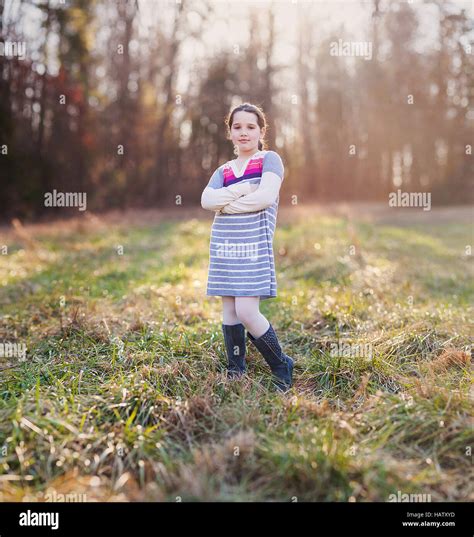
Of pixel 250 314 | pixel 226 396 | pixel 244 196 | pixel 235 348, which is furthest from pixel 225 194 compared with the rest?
pixel 226 396

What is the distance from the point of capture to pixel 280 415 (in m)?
2.89

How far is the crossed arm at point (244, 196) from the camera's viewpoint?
3100mm

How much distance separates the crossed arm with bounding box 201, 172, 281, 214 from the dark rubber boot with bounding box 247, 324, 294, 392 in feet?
A: 2.64

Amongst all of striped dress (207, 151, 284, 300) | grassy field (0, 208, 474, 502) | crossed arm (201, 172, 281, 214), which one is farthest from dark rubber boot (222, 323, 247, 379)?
crossed arm (201, 172, 281, 214)

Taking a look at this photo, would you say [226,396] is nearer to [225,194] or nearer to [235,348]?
[235,348]

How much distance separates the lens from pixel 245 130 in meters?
3.23

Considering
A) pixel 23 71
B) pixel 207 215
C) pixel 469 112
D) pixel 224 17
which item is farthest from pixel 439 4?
pixel 23 71

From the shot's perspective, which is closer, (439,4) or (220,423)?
(220,423)

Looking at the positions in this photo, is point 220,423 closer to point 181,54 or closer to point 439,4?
point 181,54

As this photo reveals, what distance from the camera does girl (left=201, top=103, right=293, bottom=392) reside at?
3.15m

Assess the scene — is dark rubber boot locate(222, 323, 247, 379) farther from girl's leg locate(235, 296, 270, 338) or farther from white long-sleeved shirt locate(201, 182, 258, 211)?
white long-sleeved shirt locate(201, 182, 258, 211)

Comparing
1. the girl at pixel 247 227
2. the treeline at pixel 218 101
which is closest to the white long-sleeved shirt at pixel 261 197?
the girl at pixel 247 227

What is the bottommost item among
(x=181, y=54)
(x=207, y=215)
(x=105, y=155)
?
(x=207, y=215)

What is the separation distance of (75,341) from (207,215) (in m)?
12.7
